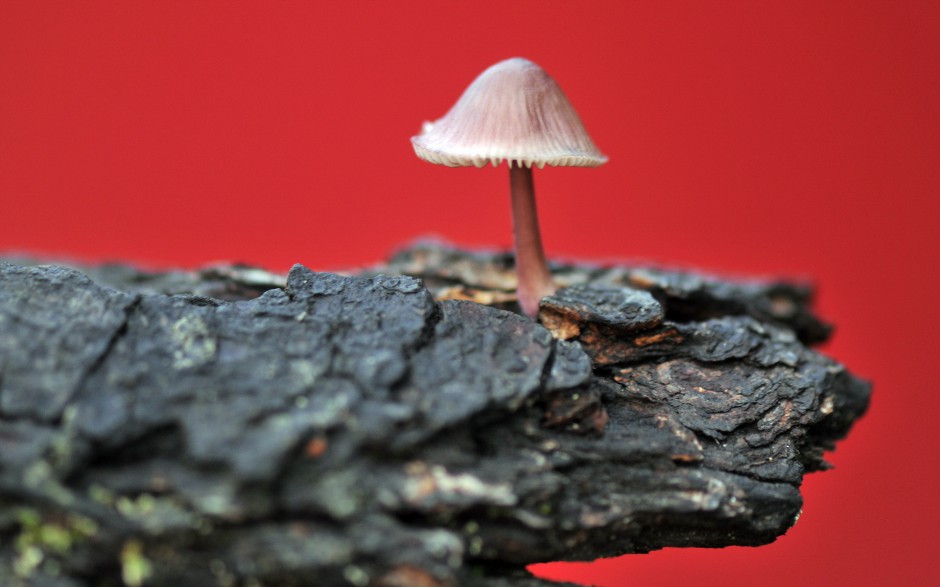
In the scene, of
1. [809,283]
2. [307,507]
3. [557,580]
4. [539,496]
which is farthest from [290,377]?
[809,283]

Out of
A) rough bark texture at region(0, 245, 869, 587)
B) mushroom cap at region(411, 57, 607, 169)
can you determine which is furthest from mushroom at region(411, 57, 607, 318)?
rough bark texture at region(0, 245, 869, 587)

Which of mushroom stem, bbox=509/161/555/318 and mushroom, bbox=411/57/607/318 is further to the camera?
mushroom stem, bbox=509/161/555/318

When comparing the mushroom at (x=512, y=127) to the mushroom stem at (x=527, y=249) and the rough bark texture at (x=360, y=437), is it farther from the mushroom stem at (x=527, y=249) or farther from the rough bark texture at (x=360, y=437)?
the rough bark texture at (x=360, y=437)

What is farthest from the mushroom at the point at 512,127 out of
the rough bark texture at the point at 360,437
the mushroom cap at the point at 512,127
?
the rough bark texture at the point at 360,437

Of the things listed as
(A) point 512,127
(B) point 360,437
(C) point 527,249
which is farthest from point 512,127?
(B) point 360,437

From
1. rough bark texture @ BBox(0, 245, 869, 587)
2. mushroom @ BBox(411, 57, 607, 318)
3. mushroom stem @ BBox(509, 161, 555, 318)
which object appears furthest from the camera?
mushroom stem @ BBox(509, 161, 555, 318)

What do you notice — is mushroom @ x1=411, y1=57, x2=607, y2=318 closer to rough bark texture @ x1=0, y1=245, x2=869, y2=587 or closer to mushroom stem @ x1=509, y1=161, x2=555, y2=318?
mushroom stem @ x1=509, y1=161, x2=555, y2=318
